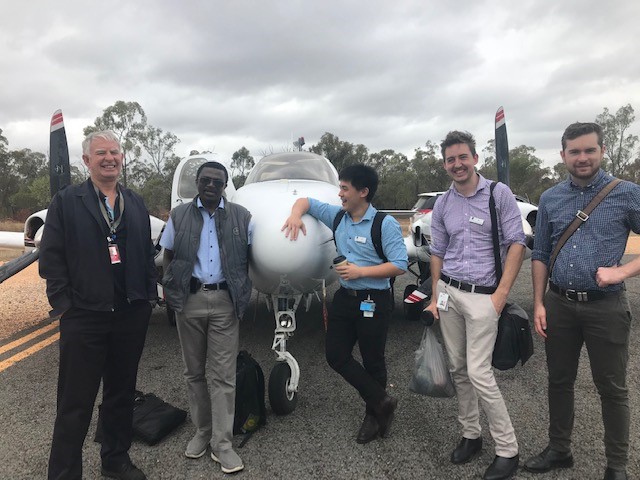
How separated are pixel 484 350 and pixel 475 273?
503 millimetres

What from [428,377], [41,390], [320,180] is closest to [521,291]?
[320,180]

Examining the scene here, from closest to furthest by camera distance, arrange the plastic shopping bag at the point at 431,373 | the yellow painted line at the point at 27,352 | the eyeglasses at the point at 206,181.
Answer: the eyeglasses at the point at 206,181
the plastic shopping bag at the point at 431,373
the yellow painted line at the point at 27,352

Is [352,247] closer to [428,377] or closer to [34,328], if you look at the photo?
[428,377]

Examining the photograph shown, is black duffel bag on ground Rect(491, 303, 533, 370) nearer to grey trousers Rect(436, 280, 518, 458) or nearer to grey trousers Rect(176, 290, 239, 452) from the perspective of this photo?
grey trousers Rect(436, 280, 518, 458)

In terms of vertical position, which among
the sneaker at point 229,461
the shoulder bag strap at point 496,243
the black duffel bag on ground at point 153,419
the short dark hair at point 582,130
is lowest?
the sneaker at point 229,461

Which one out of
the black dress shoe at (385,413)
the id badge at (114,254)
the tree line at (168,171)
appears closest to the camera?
the id badge at (114,254)

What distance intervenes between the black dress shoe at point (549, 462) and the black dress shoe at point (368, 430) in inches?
40.9

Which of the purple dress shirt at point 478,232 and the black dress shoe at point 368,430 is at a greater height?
the purple dress shirt at point 478,232

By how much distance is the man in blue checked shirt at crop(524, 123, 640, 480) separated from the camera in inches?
98.7

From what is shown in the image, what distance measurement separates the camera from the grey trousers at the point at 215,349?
2908 millimetres

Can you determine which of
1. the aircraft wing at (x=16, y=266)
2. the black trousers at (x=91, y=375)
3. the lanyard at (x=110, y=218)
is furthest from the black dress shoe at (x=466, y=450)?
the aircraft wing at (x=16, y=266)

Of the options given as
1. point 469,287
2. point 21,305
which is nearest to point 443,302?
point 469,287

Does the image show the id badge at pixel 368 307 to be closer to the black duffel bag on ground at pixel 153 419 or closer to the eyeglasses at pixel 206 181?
the eyeglasses at pixel 206 181

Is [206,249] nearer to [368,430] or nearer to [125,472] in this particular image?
[125,472]
